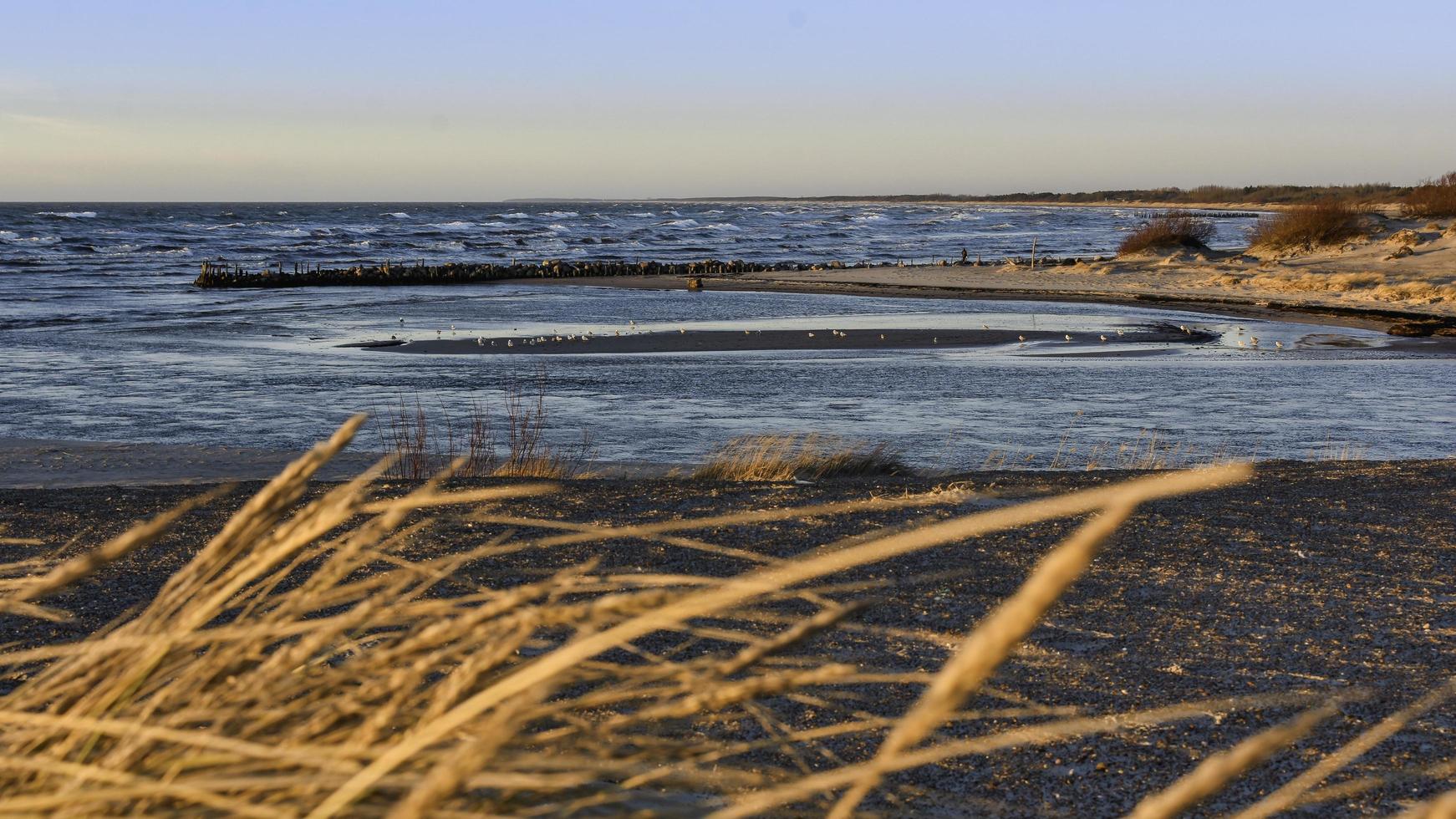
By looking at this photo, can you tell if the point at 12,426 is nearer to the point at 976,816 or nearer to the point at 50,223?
the point at 976,816

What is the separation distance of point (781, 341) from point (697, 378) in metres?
6.14

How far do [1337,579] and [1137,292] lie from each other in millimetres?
31386

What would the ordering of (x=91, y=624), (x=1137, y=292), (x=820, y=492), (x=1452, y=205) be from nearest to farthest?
(x=91, y=624)
(x=820, y=492)
(x=1137, y=292)
(x=1452, y=205)

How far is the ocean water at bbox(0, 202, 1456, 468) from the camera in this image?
547 inches

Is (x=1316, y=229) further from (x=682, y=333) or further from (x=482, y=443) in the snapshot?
(x=482, y=443)

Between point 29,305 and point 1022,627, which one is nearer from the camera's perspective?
point 1022,627

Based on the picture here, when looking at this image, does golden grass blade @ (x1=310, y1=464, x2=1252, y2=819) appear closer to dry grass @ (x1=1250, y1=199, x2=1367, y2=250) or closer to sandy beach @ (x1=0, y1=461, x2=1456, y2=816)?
sandy beach @ (x1=0, y1=461, x2=1456, y2=816)

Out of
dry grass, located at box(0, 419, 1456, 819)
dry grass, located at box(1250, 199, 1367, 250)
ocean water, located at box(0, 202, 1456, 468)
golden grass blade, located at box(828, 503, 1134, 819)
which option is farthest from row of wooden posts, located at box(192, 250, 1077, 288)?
golden grass blade, located at box(828, 503, 1134, 819)

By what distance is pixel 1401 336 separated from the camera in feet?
79.4

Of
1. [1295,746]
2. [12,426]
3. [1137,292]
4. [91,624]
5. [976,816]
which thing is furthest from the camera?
[1137,292]

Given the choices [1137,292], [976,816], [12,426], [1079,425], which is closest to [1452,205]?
[1137,292]

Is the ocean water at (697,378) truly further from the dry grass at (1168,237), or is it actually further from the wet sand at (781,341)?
the dry grass at (1168,237)

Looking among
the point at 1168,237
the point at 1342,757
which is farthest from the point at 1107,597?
the point at 1168,237

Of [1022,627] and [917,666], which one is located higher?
[1022,627]
